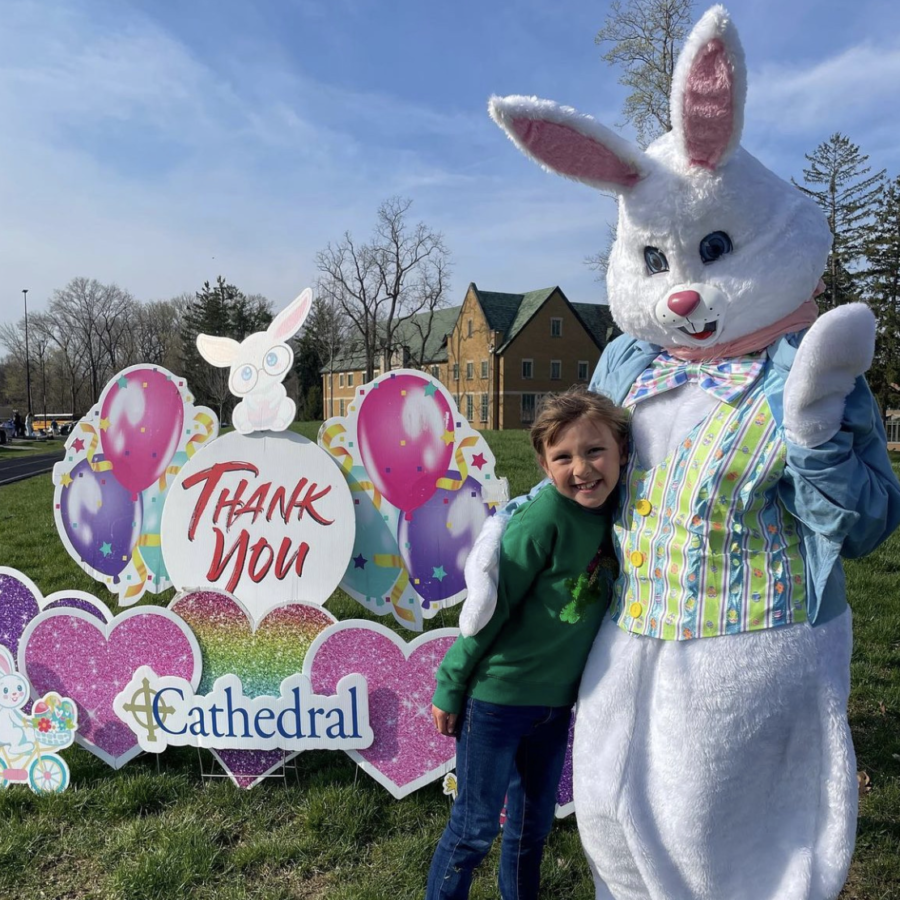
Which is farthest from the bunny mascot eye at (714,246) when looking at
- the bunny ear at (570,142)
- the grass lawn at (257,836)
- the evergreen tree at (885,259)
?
the evergreen tree at (885,259)

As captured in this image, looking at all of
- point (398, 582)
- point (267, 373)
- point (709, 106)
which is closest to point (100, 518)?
point (267, 373)

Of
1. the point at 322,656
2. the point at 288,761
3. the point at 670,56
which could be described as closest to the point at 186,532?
the point at 322,656

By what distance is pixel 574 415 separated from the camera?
6.03ft

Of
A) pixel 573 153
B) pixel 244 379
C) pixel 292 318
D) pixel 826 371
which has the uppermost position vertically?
pixel 573 153

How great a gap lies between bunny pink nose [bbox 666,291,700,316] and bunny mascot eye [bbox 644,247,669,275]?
125 mm

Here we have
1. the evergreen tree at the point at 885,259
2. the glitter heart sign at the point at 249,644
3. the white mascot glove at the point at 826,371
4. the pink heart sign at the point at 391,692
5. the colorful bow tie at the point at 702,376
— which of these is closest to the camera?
the white mascot glove at the point at 826,371

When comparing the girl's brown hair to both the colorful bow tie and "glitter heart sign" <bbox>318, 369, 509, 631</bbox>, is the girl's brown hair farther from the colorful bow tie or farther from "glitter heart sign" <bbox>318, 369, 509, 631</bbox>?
"glitter heart sign" <bbox>318, 369, 509, 631</bbox>

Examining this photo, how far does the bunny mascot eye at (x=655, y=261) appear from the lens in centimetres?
181

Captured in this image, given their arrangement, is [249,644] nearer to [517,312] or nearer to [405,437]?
[405,437]

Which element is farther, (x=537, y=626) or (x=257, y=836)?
(x=257, y=836)

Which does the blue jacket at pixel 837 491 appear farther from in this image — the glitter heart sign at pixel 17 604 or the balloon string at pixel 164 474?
the glitter heart sign at pixel 17 604

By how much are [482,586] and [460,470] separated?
1.28 metres

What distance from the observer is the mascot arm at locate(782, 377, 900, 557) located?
4.99ft

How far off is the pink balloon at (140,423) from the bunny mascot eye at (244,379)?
1.22ft
